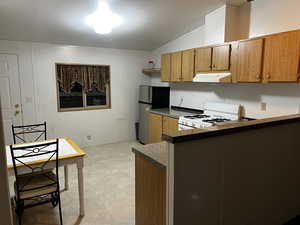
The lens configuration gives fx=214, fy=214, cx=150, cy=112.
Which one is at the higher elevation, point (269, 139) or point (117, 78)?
point (117, 78)

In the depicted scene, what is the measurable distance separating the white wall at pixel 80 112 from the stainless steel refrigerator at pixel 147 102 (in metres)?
Answer: 0.39

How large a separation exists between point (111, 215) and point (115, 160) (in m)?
1.79

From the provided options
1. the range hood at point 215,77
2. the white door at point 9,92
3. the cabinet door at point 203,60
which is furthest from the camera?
the white door at point 9,92

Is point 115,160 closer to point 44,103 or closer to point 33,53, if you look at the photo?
point 44,103

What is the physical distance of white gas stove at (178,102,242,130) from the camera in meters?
3.40

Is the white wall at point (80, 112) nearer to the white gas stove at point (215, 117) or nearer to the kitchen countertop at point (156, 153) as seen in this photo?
the white gas stove at point (215, 117)

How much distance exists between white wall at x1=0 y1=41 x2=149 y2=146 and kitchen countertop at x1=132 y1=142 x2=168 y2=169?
11.3ft

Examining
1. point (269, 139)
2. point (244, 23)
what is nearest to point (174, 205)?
point (269, 139)

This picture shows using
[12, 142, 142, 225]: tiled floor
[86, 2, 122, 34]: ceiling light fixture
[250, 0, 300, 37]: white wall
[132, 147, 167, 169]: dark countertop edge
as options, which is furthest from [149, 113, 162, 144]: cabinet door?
[132, 147, 167, 169]: dark countertop edge

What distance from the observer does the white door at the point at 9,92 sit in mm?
4121

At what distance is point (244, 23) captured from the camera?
134 inches

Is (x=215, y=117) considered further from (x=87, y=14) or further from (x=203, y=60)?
(x=87, y=14)

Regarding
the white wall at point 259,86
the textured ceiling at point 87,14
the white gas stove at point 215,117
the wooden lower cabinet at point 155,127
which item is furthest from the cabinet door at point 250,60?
the wooden lower cabinet at point 155,127

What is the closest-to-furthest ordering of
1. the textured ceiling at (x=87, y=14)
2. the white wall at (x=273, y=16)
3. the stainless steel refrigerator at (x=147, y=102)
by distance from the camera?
the white wall at (x=273, y=16) < the textured ceiling at (x=87, y=14) < the stainless steel refrigerator at (x=147, y=102)
